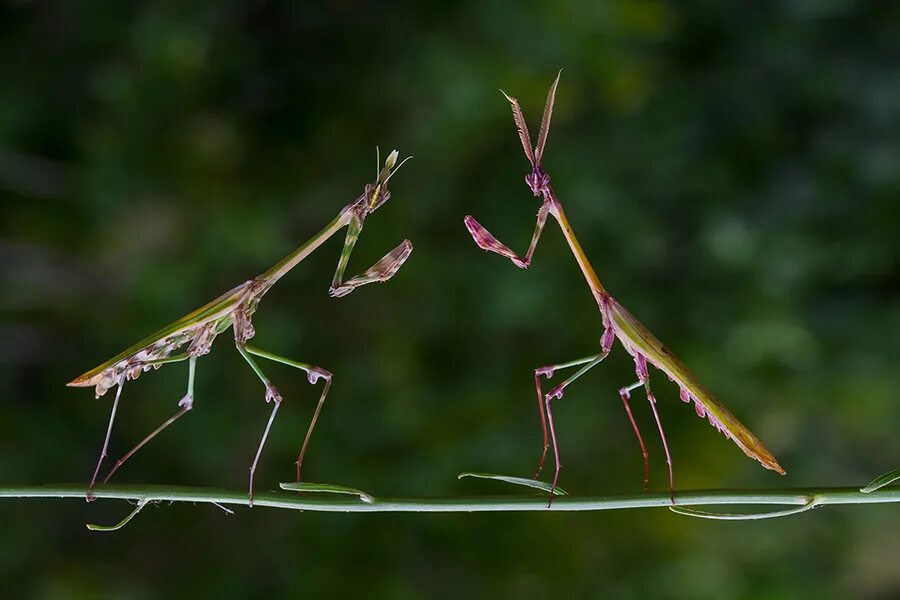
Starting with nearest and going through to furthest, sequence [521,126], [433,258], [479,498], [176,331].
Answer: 1. [479,498]
2. [521,126]
3. [176,331]
4. [433,258]

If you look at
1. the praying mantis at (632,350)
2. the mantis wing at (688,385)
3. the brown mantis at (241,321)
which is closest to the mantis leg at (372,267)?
the brown mantis at (241,321)

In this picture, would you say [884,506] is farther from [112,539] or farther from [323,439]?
[112,539]

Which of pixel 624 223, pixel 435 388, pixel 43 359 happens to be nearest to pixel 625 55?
pixel 624 223

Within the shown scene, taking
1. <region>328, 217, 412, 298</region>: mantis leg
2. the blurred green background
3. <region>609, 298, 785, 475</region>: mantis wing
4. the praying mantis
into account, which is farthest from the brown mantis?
the blurred green background

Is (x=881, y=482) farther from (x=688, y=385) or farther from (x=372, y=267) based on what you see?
(x=372, y=267)

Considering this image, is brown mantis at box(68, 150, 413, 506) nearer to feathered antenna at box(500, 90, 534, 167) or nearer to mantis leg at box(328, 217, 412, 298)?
mantis leg at box(328, 217, 412, 298)

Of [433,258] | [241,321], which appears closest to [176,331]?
[241,321]
